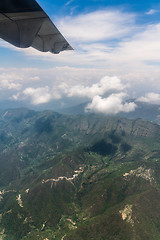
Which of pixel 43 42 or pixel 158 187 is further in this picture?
pixel 158 187

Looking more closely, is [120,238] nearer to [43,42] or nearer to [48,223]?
[48,223]

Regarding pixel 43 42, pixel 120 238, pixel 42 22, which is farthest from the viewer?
pixel 120 238

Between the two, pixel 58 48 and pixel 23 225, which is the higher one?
pixel 58 48

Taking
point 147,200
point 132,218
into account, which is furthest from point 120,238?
point 147,200

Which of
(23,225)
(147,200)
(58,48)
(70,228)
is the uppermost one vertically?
(58,48)

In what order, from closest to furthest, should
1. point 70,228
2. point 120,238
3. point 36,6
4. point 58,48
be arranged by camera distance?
point 36,6, point 58,48, point 120,238, point 70,228

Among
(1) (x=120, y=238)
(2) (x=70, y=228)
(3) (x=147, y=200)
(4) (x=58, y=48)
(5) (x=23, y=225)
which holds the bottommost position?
(5) (x=23, y=225)

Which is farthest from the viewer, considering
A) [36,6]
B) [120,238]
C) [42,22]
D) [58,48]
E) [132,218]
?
[132,218]

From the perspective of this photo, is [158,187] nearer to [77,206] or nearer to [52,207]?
[77,206]

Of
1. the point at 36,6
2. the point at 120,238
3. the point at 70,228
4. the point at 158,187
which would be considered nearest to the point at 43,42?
the point at 36,6
